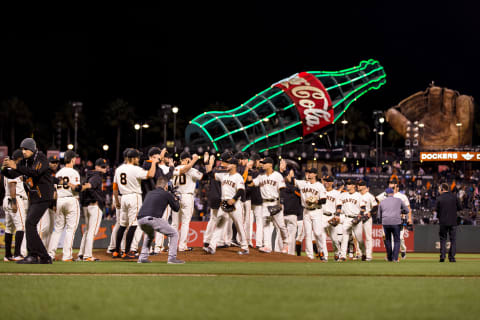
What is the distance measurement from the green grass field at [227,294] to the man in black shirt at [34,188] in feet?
1.26

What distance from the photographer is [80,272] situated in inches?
379

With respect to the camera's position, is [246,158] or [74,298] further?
[246,158]

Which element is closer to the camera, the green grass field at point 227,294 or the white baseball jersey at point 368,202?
the green grass field at point 227,294

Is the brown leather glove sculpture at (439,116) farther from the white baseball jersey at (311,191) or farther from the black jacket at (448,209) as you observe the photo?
the white baseball jersey at (311,191)

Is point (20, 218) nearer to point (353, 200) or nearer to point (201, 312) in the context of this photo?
point (201, 312)

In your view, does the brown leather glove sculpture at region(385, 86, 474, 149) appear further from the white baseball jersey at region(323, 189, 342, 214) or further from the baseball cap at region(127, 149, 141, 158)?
the baseball cap at region(127, 149, 141, 158)

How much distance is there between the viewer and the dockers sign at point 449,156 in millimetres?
54000

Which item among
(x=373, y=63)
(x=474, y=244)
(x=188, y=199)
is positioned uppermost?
(x=373, y=63)

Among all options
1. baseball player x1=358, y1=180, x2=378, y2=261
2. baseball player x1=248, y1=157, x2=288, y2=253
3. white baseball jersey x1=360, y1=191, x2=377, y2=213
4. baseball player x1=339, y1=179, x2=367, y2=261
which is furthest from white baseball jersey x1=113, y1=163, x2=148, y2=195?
white baseball jersey x1=360, y1=191, x2=377, y2=213

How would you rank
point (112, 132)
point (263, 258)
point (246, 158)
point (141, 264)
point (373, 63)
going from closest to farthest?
point (141, 264), point (263, 258), point (246, 158), point (373, 63), point (112, 132)

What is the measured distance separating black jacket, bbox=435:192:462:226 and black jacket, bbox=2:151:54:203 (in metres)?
10.4

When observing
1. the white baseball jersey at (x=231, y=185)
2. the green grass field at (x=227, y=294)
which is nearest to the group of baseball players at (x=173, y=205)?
the white baseball jersey at (x=231, y=185)

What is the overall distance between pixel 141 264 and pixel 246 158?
4613 millimetres

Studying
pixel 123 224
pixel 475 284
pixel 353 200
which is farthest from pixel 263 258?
pixel 475 284
